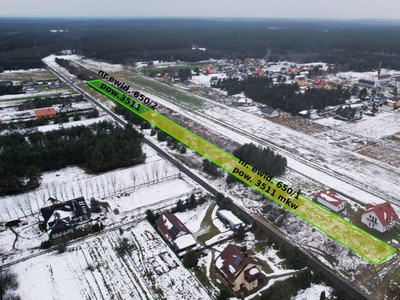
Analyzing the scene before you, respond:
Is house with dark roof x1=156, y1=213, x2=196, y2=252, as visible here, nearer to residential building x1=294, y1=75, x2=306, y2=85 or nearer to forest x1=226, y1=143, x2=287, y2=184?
forest x1=226, y1=143, x2=287, y2=184

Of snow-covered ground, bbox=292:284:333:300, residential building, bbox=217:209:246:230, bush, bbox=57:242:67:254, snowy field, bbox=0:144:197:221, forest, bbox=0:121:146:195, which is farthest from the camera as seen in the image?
forest, bbox=0:121:146:195

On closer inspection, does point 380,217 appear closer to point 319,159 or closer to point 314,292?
point 314,292

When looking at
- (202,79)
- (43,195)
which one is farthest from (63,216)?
(202,79)

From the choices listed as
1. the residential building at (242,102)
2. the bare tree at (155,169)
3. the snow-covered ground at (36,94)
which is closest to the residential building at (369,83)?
the residential building at (242,102)

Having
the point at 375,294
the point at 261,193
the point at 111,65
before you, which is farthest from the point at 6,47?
the point at 375,294

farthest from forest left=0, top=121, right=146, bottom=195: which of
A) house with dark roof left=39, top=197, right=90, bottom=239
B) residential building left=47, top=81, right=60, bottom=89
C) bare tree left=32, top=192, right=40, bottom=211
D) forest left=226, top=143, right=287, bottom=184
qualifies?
residential building left=47, top=81, right=60, bottom=89

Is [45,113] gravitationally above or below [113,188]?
above

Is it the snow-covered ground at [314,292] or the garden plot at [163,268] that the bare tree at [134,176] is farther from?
the snow-covered ground at [314,292]
